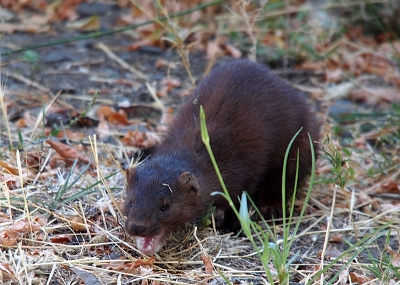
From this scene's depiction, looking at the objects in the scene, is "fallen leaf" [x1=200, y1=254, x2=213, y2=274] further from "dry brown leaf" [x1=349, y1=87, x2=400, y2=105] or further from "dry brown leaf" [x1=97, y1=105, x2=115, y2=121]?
"dry brown leaf" [x1=349, y1=87, x2=400, y2=105]

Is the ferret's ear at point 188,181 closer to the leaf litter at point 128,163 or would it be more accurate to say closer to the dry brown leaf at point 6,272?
the leaf litter at point 128,163

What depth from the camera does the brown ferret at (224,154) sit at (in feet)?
14.8

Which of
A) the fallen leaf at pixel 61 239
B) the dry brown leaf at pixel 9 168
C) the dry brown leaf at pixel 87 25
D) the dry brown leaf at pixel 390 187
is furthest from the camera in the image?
the dry brown leaf at pixel 87 25

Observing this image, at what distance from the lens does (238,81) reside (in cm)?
560

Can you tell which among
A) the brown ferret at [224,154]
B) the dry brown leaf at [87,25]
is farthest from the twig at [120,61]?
the brown ferret at [224,154]

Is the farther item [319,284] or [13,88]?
[13,88]

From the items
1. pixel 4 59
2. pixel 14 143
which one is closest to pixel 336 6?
pixel 4 59

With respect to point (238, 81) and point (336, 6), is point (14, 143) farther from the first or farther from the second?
point (336, 6)

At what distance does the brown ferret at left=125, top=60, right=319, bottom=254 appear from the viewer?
4.52 m

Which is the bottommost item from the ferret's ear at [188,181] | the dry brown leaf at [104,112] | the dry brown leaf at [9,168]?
the dry brown leaf at [104,112]

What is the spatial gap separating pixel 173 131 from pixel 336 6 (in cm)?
483

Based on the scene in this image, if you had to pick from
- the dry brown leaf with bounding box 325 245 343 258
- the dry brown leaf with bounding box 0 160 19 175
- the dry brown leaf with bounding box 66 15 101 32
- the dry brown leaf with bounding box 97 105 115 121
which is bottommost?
the dry brown leaf with bounding box 325 245 343 258

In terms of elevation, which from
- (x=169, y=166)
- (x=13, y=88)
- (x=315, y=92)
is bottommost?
(x=315, y=92)

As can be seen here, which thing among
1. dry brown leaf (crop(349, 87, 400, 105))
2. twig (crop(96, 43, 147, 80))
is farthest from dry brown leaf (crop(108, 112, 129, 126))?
dry brown leaf (crop(349, 87, 400, 105))
